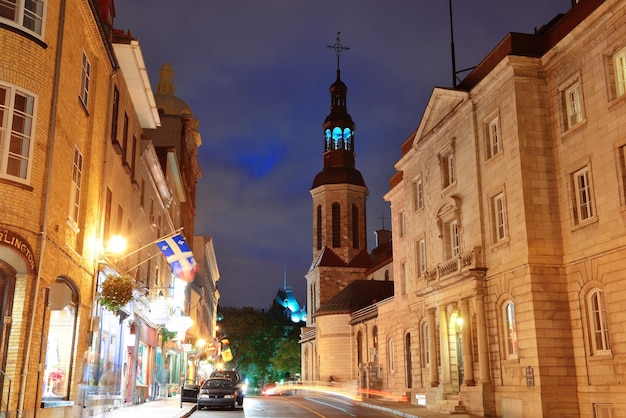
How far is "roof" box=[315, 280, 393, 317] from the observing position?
6006 cm

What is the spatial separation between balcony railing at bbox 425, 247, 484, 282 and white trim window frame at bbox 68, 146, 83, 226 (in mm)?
16103

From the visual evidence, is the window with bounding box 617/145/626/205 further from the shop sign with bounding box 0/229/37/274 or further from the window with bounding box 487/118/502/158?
the shop sign with bounding box 0/229/37/274

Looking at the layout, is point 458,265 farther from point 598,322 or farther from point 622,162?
point 622,162

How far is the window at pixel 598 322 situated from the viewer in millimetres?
21422

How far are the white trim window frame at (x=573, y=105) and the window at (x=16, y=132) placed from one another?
18189 millimetres

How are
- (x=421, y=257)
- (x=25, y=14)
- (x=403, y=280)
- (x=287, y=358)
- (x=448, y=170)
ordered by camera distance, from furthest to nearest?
1. (x=287, y=358)
2. (x=403, y=280)
3. (x=421, y=257)
4. (x=448, y=170)
5. (x=25, y=14)

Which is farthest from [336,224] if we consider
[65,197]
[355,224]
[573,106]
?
[65,197]

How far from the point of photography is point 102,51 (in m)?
19.7

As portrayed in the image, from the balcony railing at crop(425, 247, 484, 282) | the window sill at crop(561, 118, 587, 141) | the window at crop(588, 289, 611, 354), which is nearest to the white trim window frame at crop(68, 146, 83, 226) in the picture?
the balcony railing at crop(425, 247, 484, 282)

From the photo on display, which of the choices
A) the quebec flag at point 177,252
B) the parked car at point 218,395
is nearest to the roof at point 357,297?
the parked car at point 218,395

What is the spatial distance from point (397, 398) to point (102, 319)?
23.6 meters

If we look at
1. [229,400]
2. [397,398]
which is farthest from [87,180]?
[397,398]

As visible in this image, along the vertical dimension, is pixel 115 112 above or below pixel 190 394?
above

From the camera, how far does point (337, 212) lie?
258 ft
